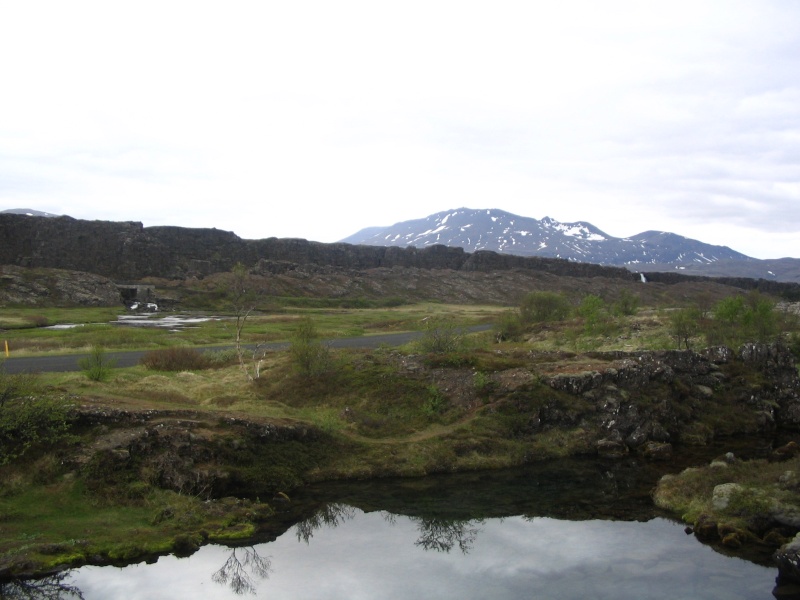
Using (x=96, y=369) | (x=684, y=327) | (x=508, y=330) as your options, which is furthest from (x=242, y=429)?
(x=508, y=330)

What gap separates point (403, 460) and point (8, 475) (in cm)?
1537

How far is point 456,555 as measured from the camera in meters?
20.1

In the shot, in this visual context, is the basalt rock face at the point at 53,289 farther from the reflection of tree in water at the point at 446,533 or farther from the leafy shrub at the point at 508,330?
the reflection of tree in water at the point at 446,533

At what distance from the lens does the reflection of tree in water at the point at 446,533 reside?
20859 mm

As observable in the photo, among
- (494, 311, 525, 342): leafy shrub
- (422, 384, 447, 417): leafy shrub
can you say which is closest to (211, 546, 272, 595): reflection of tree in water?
(422, 384, 447, 417): leafy shrub

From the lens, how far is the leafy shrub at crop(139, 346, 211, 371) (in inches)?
1845

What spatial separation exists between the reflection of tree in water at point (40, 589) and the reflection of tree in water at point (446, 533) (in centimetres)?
1068

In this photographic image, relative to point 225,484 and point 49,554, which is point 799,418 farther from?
point 49,554

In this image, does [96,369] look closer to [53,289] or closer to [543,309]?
[543,309]

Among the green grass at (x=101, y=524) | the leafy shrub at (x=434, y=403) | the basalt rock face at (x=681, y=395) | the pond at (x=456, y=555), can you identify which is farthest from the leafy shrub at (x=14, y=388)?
the basalt rock face at (x=681, y=395)

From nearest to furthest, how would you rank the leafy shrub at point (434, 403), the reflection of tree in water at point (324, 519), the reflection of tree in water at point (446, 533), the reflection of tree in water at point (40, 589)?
the reflection of tree in water at point (40, 589)
the reflection of tree in water at point (446, 533)
the reflection of tree in water at point (324, 519)
the leafy shrub at point (434, 403)

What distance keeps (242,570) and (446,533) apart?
23.7 feet

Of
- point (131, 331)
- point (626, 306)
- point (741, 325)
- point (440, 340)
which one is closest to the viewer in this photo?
point (440, 340)

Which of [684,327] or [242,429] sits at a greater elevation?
[684,327]
